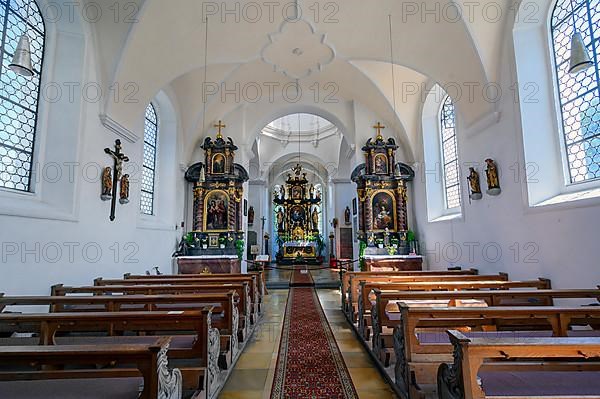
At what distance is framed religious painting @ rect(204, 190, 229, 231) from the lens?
1034 cm

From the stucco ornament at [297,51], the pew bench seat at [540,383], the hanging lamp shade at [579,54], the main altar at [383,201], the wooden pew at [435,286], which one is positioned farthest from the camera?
the main altar at [383,201]

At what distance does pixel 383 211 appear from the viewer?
1035 cm

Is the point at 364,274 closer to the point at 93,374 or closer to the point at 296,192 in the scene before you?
the point at 93,374

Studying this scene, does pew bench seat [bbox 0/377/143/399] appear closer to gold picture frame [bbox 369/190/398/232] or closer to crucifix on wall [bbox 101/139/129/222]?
crucifix on wall [bbox 101/139/129/222]

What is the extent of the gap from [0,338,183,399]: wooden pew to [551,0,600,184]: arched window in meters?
5.69

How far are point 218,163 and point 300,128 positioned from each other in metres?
9.11

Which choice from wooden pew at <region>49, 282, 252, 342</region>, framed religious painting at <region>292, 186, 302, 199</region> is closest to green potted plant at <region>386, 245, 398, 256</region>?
wooden pew at <region>49, 282, 252, 342</region>

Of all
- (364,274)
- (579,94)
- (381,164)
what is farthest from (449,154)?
(364,274)

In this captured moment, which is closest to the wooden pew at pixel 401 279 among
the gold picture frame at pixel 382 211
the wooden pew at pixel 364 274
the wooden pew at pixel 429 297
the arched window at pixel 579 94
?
the wooden pew at pixel 364 274

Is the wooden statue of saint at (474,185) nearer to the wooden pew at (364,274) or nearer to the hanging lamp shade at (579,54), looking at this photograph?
the wooden pew at (364,274)

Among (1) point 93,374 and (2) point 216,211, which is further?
(2) point 216,211

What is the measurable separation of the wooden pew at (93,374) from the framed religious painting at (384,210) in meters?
8.80

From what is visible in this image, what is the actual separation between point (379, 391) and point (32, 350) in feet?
8.97

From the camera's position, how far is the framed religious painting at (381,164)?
34.2 ft
